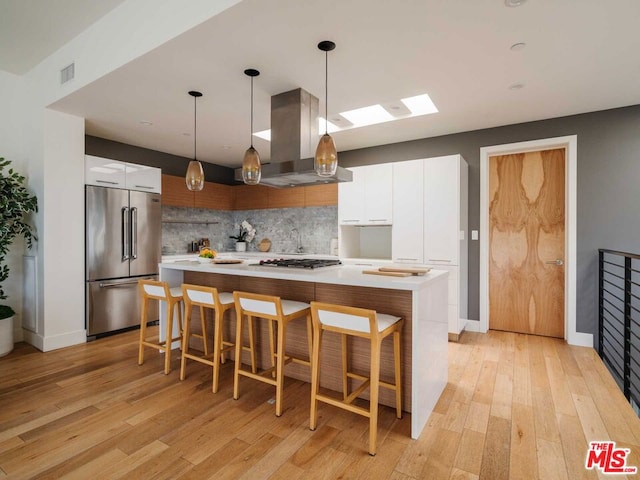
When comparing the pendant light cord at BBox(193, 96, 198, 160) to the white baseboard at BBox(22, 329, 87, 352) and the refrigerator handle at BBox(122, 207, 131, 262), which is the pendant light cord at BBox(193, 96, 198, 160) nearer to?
the refrigerator handle at BBox(122, 207, 131, 262)

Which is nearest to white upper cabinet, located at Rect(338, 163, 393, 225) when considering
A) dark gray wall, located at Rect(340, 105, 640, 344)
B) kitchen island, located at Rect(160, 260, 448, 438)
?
dark gray wall, located at Rect(340, 105, 640, 344)

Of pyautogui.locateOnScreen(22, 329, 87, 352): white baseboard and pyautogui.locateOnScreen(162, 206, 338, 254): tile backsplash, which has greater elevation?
pyautogui.locateOnScreen(162, 206, 338, 254): tile backsplash

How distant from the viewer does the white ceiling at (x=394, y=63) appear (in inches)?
79.0

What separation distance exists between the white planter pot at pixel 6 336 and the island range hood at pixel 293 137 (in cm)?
276

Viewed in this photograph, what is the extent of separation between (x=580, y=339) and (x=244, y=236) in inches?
206

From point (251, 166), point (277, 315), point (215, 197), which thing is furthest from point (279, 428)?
point (215, 197)

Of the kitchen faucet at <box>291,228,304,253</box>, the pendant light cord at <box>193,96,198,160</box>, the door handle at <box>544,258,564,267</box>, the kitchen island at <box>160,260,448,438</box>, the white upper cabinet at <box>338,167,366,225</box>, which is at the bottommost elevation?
the kitchen island at <box>160,260,448,438</box>

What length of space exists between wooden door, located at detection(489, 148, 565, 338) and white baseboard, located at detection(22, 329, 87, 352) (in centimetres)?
485

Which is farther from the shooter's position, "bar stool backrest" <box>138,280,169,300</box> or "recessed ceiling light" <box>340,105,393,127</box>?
"recessed ceiling light" <box>340,105,393,127</box>

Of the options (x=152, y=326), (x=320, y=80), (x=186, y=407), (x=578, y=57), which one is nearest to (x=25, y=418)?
(x=186, y=407)

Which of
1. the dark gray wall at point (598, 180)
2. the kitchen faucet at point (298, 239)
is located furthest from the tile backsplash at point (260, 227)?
the dark gray wall at point (598, 180)

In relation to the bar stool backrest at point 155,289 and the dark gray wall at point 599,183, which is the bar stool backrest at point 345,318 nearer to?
the bar stool backrest at point 155,289

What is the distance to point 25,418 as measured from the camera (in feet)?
7.23

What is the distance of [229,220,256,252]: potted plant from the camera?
6.34 metres
